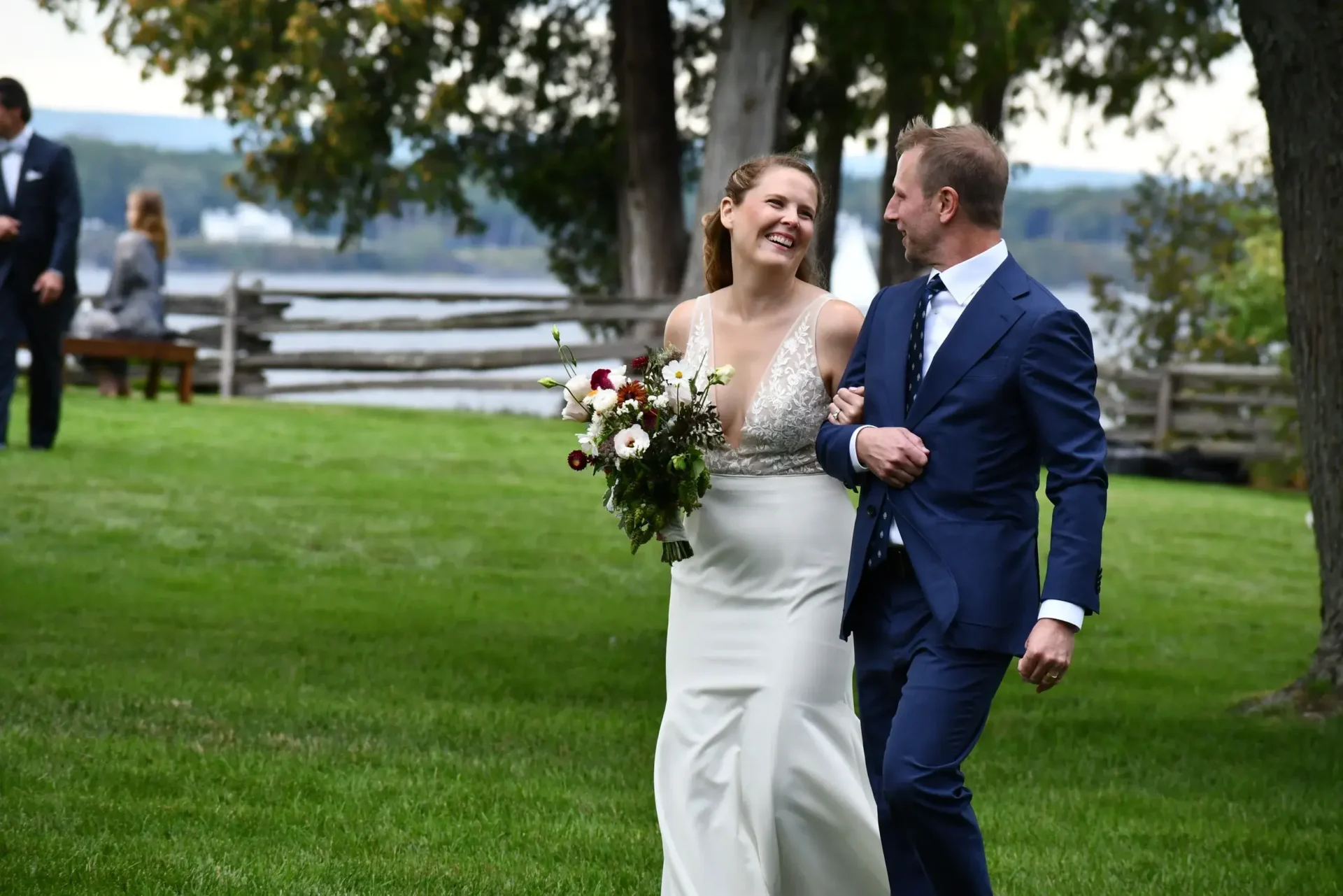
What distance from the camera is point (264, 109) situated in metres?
22.5

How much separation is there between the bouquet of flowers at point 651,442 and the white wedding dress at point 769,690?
22 cm

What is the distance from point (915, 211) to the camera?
4410 mm

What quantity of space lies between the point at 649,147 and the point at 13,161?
34.4 feet

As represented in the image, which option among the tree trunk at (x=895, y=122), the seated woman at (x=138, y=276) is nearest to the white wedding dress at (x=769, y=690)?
the tree trunk at (x=895, y=122)

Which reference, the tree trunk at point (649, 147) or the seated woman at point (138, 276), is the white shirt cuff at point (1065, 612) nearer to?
the seated woman at point (138, 276)

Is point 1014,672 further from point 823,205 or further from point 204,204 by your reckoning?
point 204,204

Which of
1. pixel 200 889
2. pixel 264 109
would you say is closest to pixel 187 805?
pixel 200 889

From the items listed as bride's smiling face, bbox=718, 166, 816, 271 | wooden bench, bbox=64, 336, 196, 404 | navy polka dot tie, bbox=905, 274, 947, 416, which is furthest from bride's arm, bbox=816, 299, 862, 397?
wooden bench, bbox=64, 336, 196, 404

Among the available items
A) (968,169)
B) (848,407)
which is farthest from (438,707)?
(968,169)

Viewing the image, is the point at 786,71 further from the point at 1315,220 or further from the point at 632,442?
the point at 632,442

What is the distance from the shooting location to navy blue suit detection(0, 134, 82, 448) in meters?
14.6

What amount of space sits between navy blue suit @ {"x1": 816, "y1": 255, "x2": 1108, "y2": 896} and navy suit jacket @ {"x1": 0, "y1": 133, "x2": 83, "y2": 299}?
37.6 ft

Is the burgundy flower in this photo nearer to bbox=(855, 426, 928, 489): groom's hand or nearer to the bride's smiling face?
the bride's smiling face

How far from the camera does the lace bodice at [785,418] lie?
5.24 m
